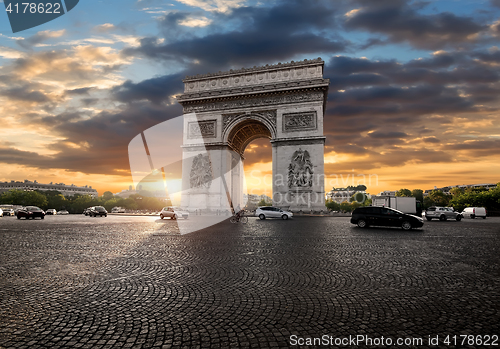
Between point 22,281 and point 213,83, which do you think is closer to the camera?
point 22,281

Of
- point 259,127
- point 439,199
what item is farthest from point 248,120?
point 439,199

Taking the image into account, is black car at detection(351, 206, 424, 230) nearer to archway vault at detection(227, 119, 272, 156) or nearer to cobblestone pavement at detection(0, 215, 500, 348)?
cobblestone pavement at detection(0, 215, 500, 348)

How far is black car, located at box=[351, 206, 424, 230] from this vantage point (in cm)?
1607

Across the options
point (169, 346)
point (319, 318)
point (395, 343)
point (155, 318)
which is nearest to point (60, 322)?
point (155, 318)

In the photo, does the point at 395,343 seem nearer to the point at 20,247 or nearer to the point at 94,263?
the point at 94,263

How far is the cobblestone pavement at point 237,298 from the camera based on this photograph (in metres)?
3.22

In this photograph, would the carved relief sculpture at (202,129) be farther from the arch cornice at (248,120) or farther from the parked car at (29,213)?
the parked car at (29,213)

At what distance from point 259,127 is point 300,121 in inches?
274

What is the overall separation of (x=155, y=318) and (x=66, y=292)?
6.82 feet

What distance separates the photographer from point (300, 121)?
103 feet

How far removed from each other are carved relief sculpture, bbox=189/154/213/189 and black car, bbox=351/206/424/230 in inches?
790

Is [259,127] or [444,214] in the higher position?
[259,127]

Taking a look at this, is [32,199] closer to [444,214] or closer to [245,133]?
[245,133]

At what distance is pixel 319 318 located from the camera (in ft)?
11.8
